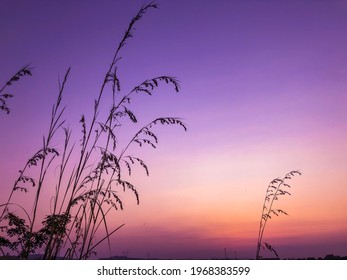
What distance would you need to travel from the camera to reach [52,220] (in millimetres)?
4133

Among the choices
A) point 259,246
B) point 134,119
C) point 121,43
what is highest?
point 121,43

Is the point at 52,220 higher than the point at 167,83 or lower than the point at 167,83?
lower

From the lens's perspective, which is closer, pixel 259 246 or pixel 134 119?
pixel 134 119

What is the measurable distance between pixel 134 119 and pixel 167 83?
41 cm
